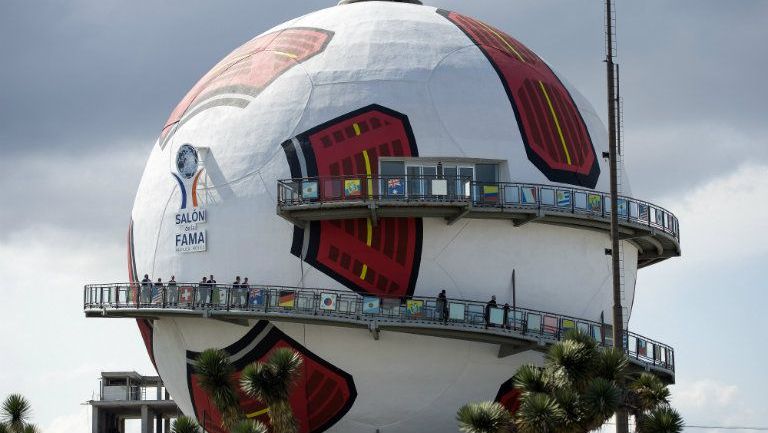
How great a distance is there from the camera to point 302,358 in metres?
47.3

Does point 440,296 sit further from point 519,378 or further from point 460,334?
point 519,378

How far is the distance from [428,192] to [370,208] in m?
1.60

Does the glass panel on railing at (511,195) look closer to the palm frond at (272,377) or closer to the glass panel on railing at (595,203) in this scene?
the glass panel on railing at (595,203)

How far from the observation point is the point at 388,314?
4622 centimetres

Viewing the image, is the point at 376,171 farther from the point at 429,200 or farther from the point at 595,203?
the point at 595,203

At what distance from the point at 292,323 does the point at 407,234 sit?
3788mm

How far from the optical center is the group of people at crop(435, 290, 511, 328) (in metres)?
46.2

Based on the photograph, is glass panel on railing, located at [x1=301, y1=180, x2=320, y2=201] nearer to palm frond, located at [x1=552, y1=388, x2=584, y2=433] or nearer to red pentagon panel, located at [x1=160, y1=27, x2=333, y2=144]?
red pentagon panel, located at [x1=160, y1=27, x2=333, y2=144]

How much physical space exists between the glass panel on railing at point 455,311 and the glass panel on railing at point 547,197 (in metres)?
3.75

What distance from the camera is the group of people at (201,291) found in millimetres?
47281

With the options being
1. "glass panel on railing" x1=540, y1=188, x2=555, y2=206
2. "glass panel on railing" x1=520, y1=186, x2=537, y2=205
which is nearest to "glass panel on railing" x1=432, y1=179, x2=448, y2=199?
"glass panel on railing" x1=520, y1=186, x2=537, y2=205

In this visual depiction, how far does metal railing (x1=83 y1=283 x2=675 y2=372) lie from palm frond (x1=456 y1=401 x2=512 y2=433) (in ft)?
17.2

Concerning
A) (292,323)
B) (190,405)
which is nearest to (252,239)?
(292,323)

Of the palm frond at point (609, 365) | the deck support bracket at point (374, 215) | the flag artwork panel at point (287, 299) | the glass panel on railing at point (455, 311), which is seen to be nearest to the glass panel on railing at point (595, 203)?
the glass panel on railing at point (455, 311)
